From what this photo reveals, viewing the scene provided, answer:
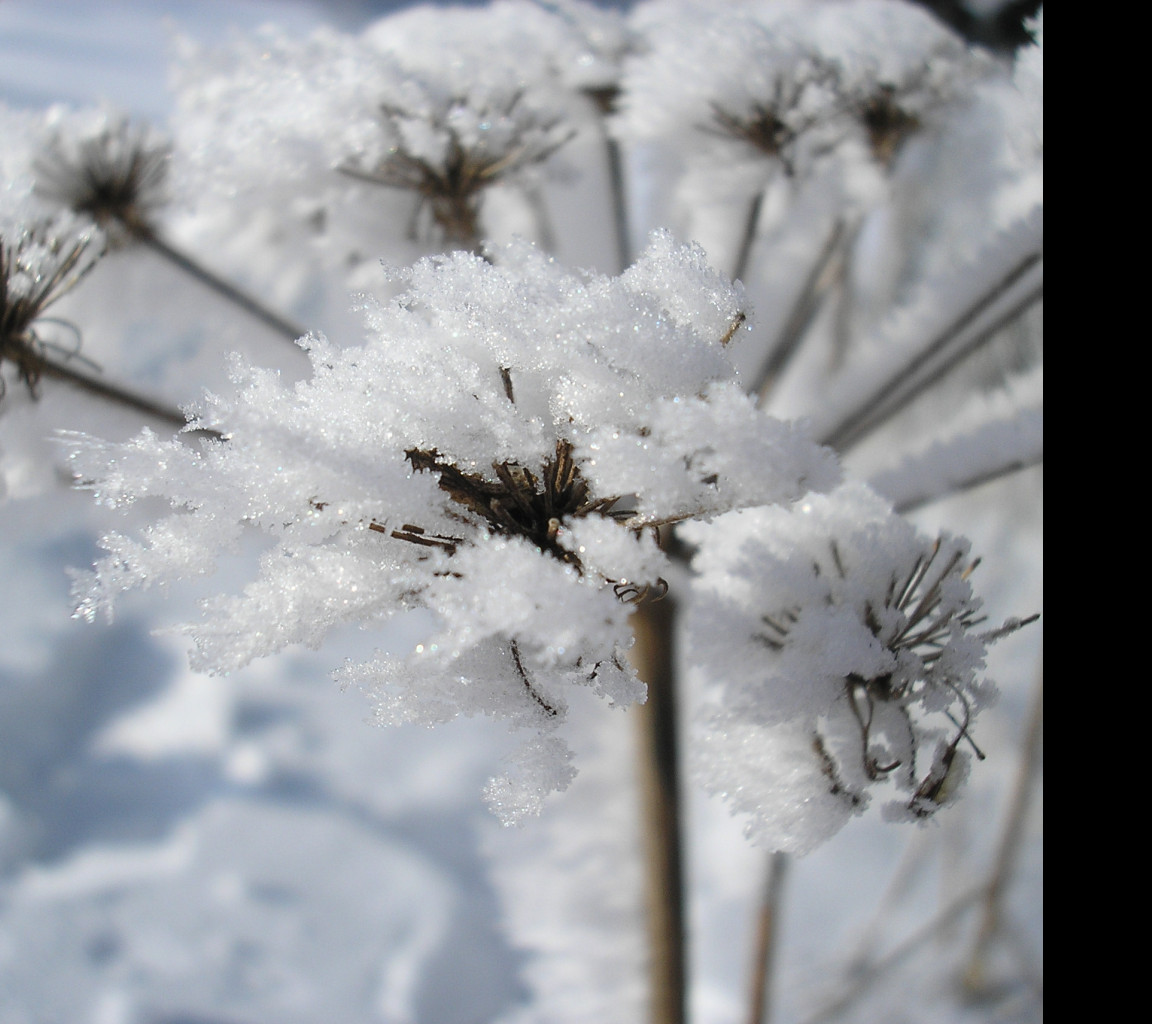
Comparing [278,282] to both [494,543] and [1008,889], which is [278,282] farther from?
[1008,889]

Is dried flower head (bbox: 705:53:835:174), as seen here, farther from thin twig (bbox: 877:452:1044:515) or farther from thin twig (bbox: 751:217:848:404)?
thin twig (bbox: 877:452:1044:515)

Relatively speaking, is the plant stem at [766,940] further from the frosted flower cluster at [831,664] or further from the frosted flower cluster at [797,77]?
the frosted flower cluster at [797,77]

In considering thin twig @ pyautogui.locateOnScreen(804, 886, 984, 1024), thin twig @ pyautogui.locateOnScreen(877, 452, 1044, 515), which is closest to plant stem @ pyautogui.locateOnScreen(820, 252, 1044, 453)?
thin twig @ pyautogui.locateOnScreen(877, 452, 1044, 515)

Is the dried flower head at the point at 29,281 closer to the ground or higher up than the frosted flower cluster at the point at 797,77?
closer to the ground

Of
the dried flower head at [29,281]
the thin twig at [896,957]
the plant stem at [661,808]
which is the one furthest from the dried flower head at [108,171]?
the thin twig at [896,957]

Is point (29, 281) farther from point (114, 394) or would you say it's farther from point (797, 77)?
point (797, 77)

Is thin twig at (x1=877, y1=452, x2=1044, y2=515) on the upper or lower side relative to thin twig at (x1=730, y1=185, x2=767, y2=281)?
lower
